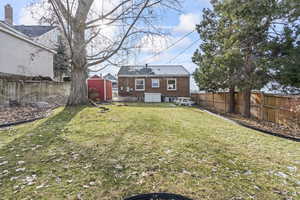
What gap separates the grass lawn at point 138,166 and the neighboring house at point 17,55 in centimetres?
767

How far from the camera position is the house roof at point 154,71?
17734 mm

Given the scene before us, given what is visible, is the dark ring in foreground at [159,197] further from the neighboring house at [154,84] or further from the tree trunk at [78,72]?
the neighboring house at [154,84]

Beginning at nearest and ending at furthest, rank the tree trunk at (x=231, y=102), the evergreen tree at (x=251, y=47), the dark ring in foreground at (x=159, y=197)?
1. the dark ring in foreground at (x=159, y=197)
2. the evergreen tree at (x=251, y=47)
3. the tree trunk at (x=231, y=102)

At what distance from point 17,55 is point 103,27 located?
671cm

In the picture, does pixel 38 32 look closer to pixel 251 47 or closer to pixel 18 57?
pixel 18 57

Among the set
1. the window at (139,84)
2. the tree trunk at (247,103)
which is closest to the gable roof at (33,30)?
the window at (139,84)

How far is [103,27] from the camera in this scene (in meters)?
8.02

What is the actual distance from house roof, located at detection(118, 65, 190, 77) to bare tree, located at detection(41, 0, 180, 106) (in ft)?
30.5

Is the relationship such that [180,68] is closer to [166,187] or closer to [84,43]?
[84,43]

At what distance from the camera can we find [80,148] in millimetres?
3232

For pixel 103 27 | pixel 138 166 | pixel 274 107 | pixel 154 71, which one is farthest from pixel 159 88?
pixel 138 166

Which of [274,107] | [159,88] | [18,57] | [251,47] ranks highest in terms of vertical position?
[18,57]

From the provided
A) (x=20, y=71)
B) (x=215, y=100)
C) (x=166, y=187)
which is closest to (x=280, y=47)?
(x=215, y=100)

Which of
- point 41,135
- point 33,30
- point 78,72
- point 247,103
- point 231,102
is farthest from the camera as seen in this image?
point 33,30
